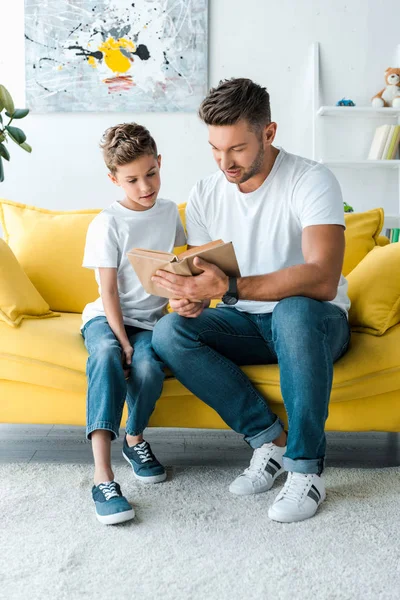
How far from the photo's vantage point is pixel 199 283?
165 centimetres

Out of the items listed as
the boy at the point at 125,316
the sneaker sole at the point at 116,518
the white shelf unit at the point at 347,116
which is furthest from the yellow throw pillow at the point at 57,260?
the white shelf unit at the point at 347,116

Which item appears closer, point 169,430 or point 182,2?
point 169,430

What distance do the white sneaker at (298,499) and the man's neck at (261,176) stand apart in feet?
2.58

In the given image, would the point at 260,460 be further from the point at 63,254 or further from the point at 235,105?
the point at 63,254

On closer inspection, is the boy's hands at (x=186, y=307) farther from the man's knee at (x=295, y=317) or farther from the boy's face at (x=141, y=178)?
the boy's face at (x=141, y=178)

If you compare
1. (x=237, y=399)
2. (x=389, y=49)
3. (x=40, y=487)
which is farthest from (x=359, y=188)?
(x=40, y=487)

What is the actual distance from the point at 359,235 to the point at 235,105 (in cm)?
77

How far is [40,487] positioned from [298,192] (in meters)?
1.04

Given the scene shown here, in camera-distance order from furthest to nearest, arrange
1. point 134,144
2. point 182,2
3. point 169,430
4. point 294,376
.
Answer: point 182,2, point 169,430, point 134,144, point 294,376

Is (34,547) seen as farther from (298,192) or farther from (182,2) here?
(182,2)

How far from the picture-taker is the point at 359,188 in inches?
151

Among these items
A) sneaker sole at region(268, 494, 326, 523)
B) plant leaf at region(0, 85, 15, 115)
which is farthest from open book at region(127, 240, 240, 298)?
plant leaf at region(0, 85, 15, 115)

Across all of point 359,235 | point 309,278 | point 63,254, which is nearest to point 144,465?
point 309,278

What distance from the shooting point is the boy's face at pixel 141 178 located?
1.87m
